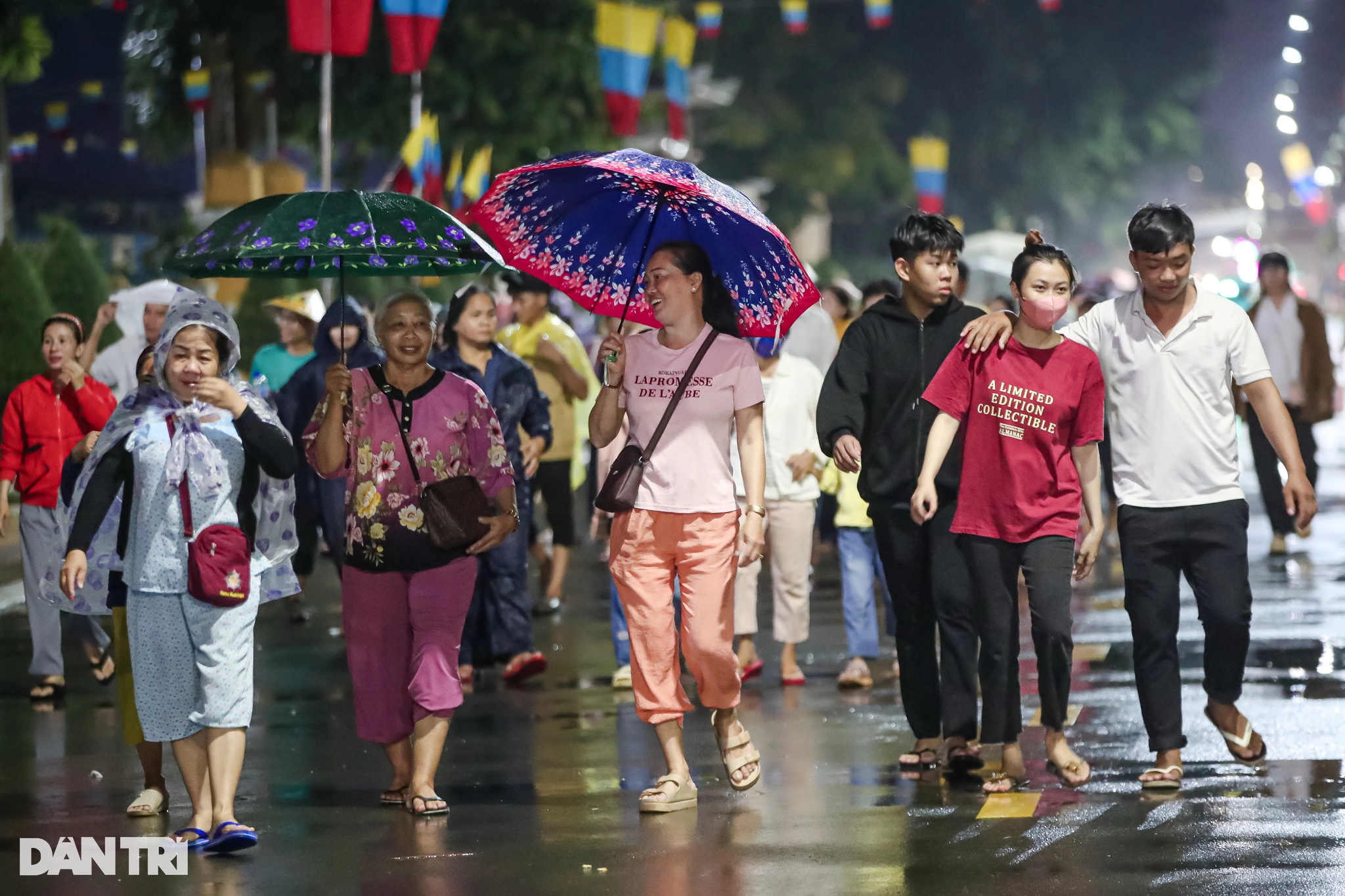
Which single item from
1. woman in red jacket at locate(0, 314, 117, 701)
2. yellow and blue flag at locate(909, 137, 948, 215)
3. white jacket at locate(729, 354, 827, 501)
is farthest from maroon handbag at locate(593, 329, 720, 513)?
yellow and blue flag at locate(909, 137, 948, 215)

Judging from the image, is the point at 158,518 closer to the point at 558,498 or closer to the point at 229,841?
the point at 229,841

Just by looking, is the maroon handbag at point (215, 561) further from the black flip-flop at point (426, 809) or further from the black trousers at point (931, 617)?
the black trousers at point (931, 617)

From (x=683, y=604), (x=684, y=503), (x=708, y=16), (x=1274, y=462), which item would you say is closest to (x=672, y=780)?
(x=683, y=604)

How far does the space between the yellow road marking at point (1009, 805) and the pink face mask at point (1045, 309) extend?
66.0 inches

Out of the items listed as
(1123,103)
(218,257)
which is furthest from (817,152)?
(218,257)

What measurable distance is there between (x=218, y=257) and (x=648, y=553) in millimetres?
1832

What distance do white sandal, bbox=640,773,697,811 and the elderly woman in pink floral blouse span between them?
2.42 feet

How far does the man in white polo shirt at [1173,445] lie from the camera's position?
707 centimetres

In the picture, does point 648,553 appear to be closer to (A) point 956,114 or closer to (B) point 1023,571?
(B) point 1023,571

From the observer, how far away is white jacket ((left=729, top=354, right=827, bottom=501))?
32.7ft

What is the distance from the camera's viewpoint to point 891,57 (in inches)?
2158

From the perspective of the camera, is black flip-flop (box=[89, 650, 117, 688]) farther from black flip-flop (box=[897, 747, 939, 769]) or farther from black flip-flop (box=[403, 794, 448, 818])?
black flip-flop (box=[897, 747, 939, 769])

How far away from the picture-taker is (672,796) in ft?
22.8

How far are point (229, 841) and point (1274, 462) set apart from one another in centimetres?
Answer: 990
